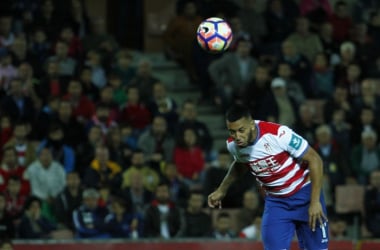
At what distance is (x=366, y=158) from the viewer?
15.1m

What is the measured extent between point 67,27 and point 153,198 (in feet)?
11.8

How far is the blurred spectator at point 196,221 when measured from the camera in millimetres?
13570

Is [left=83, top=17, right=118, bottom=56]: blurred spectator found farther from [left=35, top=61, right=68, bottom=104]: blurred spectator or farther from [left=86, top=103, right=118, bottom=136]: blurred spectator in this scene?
[left=86, top=103, right=118, bottom=136]: blurred spectator

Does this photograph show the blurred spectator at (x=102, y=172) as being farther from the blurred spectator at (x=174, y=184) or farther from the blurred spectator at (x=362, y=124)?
the blurred spectator at (x=362, y=124)

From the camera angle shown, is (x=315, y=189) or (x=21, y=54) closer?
(x=315, y=189)

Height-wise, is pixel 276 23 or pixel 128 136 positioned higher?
pixel 276 23

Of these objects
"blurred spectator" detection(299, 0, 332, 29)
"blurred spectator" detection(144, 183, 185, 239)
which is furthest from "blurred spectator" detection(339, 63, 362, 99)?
"blurred spectator" detection(144, 183, 185, 239)

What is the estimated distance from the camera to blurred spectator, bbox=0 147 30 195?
1371cm

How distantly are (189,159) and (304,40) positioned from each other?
368cm

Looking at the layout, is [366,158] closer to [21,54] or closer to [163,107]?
[163,107]

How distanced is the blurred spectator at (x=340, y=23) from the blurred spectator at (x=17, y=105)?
572 centimetres

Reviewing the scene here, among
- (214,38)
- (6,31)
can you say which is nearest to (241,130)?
(214,38)

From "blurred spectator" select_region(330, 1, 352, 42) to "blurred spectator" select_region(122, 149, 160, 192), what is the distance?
5.08 metres

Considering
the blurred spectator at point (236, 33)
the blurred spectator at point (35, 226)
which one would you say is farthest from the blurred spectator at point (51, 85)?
the blurred spectator at point (236, 33)
